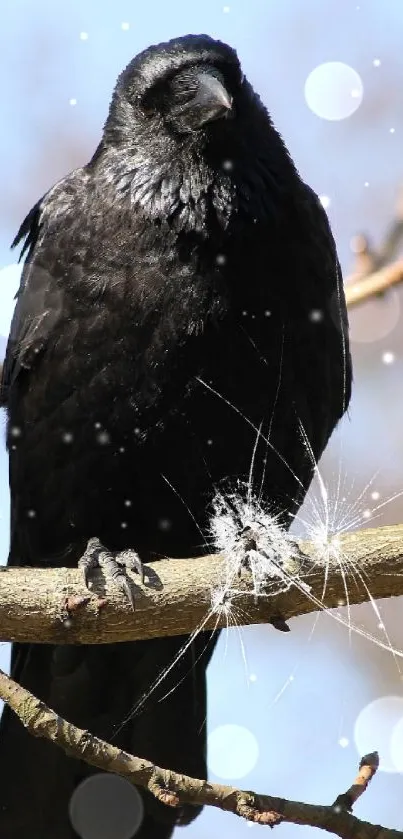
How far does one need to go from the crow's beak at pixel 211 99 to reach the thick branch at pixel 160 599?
148 centimetres

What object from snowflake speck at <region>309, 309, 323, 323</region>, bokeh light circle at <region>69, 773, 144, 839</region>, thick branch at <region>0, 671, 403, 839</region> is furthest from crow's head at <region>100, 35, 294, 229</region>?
bokeh light circle at <region>69, 773, 144, 839</region>

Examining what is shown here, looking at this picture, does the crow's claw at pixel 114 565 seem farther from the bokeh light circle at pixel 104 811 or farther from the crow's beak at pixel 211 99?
the crow's beak at pixel 211 99

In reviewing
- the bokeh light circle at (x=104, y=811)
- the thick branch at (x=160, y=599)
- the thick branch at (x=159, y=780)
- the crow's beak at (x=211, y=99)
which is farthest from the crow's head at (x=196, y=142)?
the bokeh light circle at (x=104, y=811)

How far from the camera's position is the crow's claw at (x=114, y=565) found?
2.82 meters

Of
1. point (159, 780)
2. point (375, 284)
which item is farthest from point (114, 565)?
point (375, 284)

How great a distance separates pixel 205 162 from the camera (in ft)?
12.1

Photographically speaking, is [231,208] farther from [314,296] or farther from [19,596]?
[19,596]

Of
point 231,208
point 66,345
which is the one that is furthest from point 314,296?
point 66,345

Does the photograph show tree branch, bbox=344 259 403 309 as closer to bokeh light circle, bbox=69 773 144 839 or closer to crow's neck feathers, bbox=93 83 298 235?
crow's neck feathers, bbox=93 83 298 235

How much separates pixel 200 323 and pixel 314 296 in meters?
0.42

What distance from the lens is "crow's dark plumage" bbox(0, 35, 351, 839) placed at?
3.55 m

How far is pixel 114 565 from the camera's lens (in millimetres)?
3029

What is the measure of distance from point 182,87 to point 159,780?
220 cm

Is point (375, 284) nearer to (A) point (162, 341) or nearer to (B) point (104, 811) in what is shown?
(A) point (162, 341)
